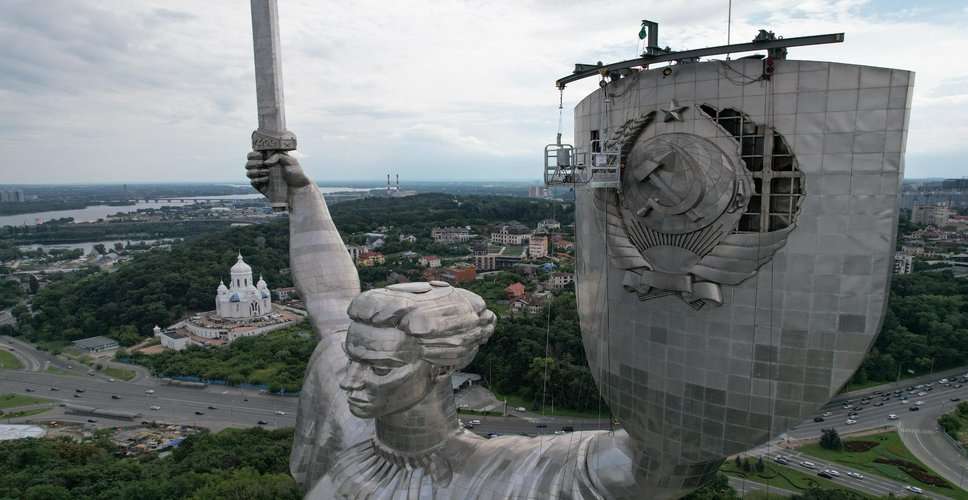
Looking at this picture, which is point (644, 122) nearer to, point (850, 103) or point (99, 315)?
point (850, 103)

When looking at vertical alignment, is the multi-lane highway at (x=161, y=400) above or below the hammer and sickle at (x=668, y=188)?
below

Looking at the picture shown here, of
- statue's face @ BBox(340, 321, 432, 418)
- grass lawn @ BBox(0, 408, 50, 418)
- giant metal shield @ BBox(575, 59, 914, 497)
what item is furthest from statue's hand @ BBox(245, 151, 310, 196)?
grass lawn @ BBox(0, 408, 50, 418)

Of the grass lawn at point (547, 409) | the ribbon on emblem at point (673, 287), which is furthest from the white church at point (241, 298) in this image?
the ribbon on emblem at point (673, 287)

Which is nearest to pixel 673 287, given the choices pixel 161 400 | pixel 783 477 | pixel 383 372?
pixel 383 372

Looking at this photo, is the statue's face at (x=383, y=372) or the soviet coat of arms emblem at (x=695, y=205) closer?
the soviet coat of arms emblem at (x=695, y=205)

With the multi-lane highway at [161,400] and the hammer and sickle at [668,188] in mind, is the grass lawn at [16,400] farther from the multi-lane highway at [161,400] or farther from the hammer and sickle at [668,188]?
the hammer and sickle at [668,188]

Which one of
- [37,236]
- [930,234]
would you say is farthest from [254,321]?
[37,236]

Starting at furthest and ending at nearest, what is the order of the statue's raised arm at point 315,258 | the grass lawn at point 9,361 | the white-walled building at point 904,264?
1. the white-walled building at point 904,264
2. the grass lawn at point 9,361
3. the statue's raised arm at point 315,258

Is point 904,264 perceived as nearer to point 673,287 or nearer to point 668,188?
point 673,287
